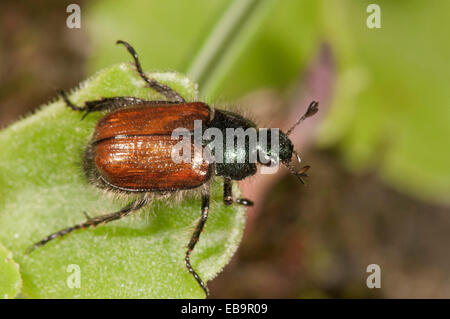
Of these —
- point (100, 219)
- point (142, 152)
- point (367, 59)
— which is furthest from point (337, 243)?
point (100, 219)

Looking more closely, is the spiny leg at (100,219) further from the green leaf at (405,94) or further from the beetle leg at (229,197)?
the green leaf at (405,94)

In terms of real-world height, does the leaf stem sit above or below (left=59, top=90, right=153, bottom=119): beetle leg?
above

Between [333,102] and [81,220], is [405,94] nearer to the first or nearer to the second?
[333,102]

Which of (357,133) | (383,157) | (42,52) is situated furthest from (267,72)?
(42,52)

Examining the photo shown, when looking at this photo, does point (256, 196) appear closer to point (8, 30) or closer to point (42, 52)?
point (42, 52)

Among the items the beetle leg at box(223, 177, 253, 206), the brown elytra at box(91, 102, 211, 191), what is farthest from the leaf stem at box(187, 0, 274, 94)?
the beetle leg at box(223, 177, 253, 206)

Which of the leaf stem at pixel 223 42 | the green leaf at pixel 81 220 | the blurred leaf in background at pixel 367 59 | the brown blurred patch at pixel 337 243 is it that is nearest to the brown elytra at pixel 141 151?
the green leaf at pixel 81 220

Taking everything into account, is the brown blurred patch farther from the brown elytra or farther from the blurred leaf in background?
the brown elytra
